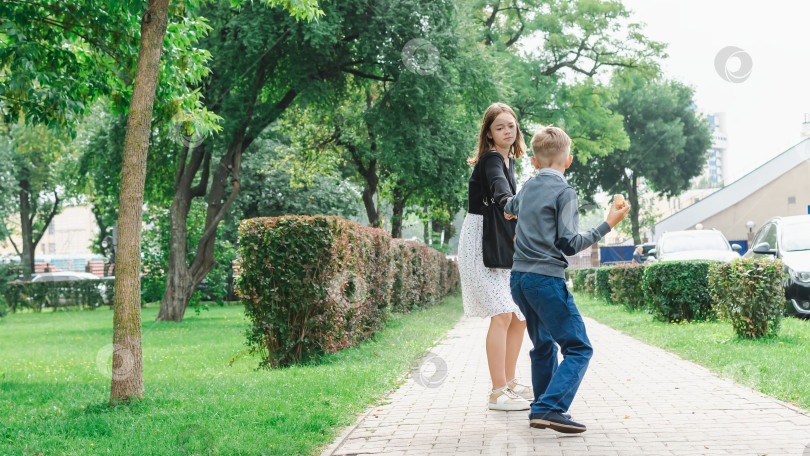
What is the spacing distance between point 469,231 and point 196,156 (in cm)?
1661

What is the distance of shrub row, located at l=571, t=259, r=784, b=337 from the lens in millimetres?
9266

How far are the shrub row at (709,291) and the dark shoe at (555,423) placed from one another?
19.4 feet

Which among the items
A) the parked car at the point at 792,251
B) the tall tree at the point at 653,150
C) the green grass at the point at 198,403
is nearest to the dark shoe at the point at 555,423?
the green grass at the point at 198,403

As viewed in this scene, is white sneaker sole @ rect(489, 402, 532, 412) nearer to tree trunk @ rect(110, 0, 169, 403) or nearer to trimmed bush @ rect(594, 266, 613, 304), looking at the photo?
tree trunk @ rect(110, 0, 169, 403)

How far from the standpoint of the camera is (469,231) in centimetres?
536

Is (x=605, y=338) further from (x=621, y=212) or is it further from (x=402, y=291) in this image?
(x=621, y=212)

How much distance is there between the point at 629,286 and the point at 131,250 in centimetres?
1339

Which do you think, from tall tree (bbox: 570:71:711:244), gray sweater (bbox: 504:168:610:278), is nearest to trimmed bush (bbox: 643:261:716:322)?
gray sweater (bbox: 504:168:610:278)

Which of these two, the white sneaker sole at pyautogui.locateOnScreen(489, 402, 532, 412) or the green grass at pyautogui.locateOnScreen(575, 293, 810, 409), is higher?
the green grass at pyautogui.locateOnScreen(575, 293, 810, 409)

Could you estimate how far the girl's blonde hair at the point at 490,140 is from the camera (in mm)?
5348

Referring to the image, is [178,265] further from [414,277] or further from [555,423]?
[555,423]

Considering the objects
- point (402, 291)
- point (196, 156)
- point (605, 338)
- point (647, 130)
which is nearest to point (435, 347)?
point (605, 338)

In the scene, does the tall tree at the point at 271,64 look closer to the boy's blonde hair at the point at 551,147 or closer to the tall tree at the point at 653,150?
the boy's blonde hair at the point at 551,147

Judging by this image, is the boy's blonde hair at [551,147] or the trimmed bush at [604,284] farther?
the trimmed bush at [604,284]
